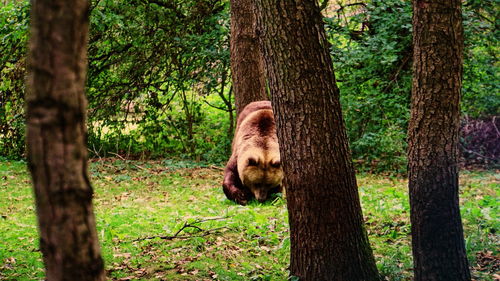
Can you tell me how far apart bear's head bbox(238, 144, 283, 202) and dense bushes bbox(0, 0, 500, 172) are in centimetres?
437

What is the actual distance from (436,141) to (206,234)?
10.1 ft

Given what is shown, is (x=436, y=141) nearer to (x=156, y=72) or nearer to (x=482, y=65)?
(x=482, y=65)

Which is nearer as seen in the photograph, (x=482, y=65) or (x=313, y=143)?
(x=313, y=143)

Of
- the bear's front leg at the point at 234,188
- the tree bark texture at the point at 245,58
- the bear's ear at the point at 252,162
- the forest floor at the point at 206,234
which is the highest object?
the tree bark texture at the point at 245,58

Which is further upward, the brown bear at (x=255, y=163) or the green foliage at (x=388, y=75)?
the green foliage at (x=388, y=75)

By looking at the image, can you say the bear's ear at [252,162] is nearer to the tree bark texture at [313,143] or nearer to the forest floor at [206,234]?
the forest floor at [206,234]

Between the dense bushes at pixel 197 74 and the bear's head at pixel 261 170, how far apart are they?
4373 mm

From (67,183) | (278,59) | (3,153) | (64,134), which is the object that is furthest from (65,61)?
(3,153)

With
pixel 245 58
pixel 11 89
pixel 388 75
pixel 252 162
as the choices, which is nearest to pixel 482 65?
pixel 388 75

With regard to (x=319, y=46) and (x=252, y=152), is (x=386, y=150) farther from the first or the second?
(x=319, y=46)

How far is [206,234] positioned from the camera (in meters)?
6.55

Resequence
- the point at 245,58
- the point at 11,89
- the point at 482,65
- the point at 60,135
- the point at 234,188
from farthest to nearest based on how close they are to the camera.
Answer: the point at 11,89 < the point at 482,65 < the point at 245,58 < the point at 234,188 < the point at 60,135

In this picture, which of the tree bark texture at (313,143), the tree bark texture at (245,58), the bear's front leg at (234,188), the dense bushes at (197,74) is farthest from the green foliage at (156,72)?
the tree bark texture at (313,143)

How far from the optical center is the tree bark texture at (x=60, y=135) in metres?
1.97
